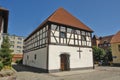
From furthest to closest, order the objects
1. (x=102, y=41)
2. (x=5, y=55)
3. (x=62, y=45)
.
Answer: (x=102, y=41) → (x=62, y=45) → (x=5, y=55)

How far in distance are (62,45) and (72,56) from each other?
8.27ft

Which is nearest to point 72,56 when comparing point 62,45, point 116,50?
point 62,45

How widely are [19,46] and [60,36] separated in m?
52.7

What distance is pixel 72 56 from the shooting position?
18562mm

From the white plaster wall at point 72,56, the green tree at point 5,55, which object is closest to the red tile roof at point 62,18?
the white plaster wall at point 72,56

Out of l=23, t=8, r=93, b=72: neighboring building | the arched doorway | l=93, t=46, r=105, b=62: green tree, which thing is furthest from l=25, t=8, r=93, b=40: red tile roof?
l=93, t=46, r=105, b=62: green tree

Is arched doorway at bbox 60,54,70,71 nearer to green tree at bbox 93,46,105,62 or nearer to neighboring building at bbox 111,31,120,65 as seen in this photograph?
neighboring building at bbox 111,31,120,65

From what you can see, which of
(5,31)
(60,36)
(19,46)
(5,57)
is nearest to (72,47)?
(60,36)

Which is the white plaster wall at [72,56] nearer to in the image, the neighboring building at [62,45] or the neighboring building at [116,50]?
the neighboring building at [62,45]

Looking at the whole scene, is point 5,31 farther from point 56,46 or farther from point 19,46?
point 19,46

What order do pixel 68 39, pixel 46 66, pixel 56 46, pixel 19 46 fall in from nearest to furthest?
1. pixel 46 66
2. pixel 56 46
3. pixel 68 39
4. pixel 19 46

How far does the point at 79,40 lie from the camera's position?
65.9ft

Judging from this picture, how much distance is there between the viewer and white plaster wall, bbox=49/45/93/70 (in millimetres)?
16266

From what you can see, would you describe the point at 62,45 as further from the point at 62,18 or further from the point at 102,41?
the point at 102,41
